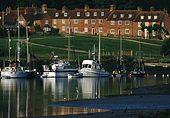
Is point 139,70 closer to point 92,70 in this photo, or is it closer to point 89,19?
point 92,70

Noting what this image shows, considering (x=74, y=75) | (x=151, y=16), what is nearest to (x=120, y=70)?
(x=74, y=75)

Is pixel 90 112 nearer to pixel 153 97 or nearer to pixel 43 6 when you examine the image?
pixel 153 97

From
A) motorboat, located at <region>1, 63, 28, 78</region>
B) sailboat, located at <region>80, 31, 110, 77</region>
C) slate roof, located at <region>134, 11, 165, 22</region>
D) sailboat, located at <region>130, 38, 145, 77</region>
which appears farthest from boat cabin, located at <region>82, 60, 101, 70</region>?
slate roof, located at <region>134, 11, 165, 22</region>

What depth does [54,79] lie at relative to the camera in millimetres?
95562

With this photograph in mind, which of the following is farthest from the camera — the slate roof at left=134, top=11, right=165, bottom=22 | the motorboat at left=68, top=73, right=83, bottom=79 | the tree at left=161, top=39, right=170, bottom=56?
the slate roof at left=134, top=11, right=165, bottom=22

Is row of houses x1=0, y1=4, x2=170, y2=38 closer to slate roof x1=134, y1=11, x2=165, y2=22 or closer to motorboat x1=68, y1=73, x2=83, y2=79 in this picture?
slate roof x1=134, y1=11, x2=165, y2=22

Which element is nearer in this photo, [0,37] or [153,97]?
[153,97]

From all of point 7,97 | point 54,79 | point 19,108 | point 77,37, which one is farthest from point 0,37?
point 19,108

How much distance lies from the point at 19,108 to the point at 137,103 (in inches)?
300

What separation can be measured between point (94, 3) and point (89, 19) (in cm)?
863

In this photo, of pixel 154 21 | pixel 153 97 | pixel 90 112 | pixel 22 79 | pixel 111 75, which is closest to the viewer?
pixel 90 112

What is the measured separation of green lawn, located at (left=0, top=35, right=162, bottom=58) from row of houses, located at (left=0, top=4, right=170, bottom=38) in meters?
9.37

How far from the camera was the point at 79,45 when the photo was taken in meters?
128

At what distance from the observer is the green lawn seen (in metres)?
120
